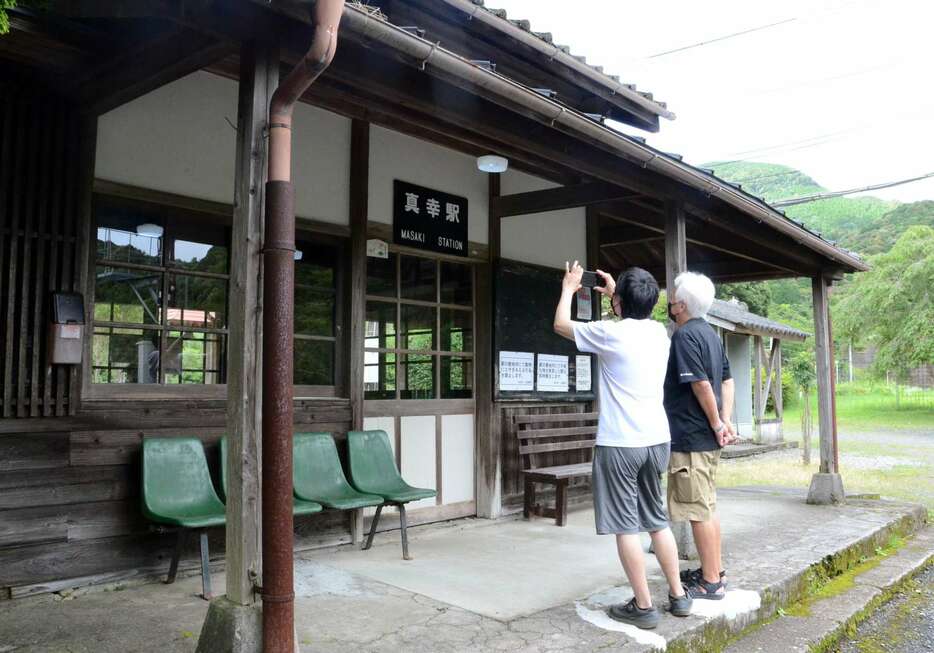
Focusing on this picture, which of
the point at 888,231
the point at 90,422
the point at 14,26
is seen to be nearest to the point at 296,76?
the point at 14,26

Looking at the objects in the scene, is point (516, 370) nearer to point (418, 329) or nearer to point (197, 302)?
point (418, 329)

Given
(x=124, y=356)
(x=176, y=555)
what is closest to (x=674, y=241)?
(x=124, y=356)

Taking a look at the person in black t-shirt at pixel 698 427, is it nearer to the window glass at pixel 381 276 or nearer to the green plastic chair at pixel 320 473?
the green plastic chair at pixel 320 473

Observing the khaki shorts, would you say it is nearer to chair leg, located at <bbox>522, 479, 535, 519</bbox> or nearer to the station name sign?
chair leg, located at <bbox>522, 479, 535, 519</bbox>

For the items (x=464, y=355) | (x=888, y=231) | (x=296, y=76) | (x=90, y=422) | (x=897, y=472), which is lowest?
(x=897, y=472)

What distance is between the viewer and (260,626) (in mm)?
2689

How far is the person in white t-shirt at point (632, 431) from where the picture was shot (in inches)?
127

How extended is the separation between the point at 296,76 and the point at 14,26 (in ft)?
4.72

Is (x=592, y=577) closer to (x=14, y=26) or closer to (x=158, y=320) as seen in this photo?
(x=158, y=320)

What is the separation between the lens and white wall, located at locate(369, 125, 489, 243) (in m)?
5.53

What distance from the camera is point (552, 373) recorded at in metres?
6.91

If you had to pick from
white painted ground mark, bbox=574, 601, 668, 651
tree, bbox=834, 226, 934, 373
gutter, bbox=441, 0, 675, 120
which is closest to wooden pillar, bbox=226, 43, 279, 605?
white painted ground mark, bbox=574, 601, 668, 651

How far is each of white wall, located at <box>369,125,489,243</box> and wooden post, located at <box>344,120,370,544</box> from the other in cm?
14

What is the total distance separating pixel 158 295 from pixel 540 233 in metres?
3.69
